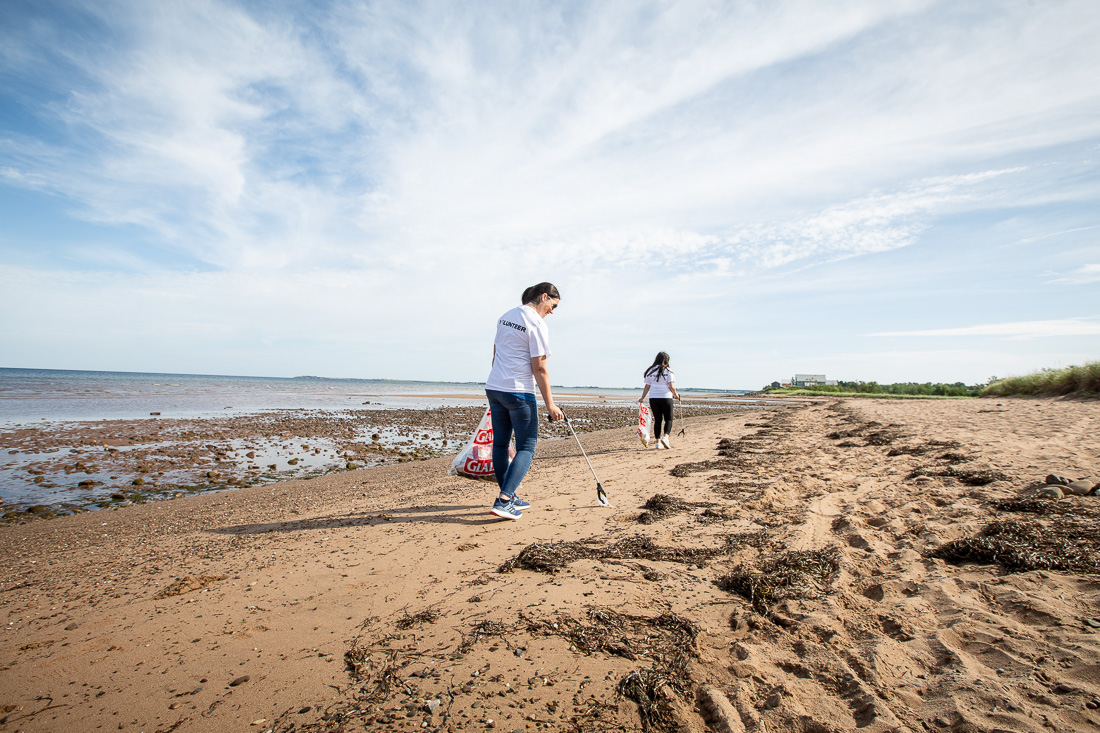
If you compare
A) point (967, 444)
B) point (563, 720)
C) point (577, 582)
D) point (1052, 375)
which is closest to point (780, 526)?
point (577, 582)

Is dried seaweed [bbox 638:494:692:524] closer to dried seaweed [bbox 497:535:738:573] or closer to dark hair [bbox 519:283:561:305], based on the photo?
dried seaweed [bbox 497:535:738:573]

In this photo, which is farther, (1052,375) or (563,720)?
(1052,375)

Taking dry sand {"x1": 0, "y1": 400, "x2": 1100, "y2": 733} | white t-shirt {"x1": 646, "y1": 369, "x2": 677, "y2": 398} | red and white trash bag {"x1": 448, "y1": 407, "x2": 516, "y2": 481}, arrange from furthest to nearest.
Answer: white t-shirt {"x1": 646, "y1": 369, "x2": 677, "y2": 398}
red and white trash bag {"x1": 448, "y1": 407, "x2": 516, "y2": 481}
dry sand {"x1": 0, "y1": 400, "x2": 1100, "y2": 733}

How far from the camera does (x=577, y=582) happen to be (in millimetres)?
3412

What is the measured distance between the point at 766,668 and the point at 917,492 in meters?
4.11

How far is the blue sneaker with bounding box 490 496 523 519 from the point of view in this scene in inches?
207

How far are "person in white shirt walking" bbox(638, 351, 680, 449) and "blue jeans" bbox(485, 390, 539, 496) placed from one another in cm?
556

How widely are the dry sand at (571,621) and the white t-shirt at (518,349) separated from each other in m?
1.52

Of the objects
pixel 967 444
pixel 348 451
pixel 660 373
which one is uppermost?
pixel 660 373

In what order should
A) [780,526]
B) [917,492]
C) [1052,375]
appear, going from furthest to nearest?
[1052,375] → [917,492] → [780,526]

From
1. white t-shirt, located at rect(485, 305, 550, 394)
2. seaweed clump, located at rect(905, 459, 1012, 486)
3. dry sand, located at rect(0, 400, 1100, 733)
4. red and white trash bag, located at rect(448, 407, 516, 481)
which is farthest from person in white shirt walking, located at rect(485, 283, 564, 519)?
seaweed clump, located at rect(905, 459, 1012, 486)

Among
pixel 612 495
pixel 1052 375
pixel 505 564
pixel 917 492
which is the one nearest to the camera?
pixel 505 564

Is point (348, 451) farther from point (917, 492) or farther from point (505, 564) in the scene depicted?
point (917, 492)

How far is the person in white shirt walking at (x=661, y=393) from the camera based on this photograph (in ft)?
34.7
